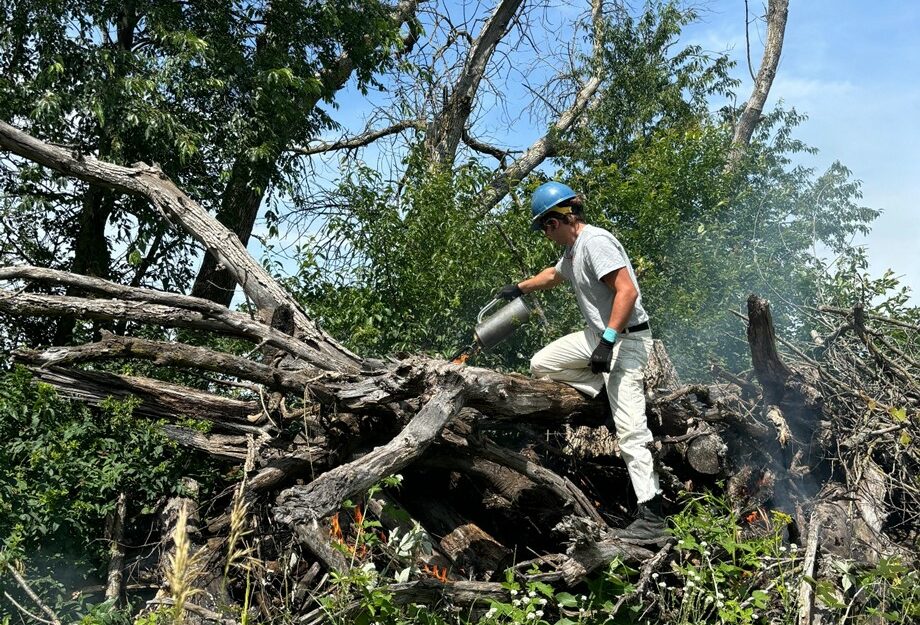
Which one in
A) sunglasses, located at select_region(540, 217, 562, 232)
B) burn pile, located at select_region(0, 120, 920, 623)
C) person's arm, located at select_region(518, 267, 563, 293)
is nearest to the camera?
burn pile, located at select_region(0, 120, 920, 623)

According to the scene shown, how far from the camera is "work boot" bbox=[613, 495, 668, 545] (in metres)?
5.09

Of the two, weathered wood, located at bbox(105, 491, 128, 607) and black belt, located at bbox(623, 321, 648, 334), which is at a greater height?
black belt, located at bbox(623, 321, 648, 334)

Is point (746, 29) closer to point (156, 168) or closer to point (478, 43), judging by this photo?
point (478, 43)

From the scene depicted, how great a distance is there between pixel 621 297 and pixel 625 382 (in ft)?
1.73

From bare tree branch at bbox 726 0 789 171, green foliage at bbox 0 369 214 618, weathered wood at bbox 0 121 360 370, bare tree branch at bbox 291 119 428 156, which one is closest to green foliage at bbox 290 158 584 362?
weathered wood at bbox 0 121 360 370

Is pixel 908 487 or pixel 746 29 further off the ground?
pixel 746 29

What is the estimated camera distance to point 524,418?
18.9ft

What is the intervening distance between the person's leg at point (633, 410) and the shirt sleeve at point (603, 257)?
0.44 m

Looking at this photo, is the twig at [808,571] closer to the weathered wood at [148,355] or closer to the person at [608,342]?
the person at [608,342]

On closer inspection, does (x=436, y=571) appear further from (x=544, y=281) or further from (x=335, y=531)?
(x=544, y=281)

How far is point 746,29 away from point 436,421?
13535 millimetres

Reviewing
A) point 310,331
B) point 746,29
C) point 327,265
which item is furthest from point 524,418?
point 746,29

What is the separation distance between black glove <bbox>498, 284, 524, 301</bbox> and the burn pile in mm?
804

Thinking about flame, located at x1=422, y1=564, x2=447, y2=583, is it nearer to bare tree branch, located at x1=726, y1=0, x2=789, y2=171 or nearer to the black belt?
the black belt
